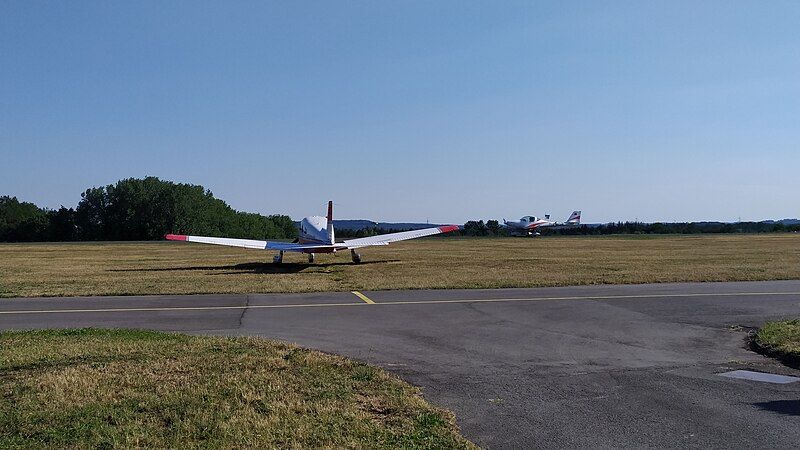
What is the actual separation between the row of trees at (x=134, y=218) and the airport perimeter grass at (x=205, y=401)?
84.1m

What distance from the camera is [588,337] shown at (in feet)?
39.9

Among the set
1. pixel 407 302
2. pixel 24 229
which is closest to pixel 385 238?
pixel 407 302

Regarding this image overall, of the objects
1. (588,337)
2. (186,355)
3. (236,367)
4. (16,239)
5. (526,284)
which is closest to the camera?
(236,367)

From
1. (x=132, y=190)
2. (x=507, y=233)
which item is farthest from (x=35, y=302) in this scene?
(x=132, y=190)

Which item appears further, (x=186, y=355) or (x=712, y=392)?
(x=186, y=355)

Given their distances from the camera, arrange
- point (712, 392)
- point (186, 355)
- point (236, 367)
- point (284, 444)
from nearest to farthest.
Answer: point (284, 444) < point (712, 392) < point (236, 367) < point (186, 355)

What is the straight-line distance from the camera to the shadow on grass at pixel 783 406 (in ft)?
23.5

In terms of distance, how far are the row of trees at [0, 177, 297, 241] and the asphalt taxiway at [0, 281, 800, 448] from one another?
254 feet

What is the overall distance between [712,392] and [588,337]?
4.07 meters

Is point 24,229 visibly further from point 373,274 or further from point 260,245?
point 373,274

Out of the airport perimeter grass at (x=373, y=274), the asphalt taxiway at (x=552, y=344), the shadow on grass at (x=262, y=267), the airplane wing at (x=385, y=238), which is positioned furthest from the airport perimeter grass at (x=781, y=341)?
the airplane wing at (x=385, y=238)

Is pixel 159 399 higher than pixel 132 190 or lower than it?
lower

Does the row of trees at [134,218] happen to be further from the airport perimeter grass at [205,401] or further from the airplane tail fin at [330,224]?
the airport perimeter grass at [205,401]

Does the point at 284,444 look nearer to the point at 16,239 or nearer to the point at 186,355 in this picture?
the point at 186,355
